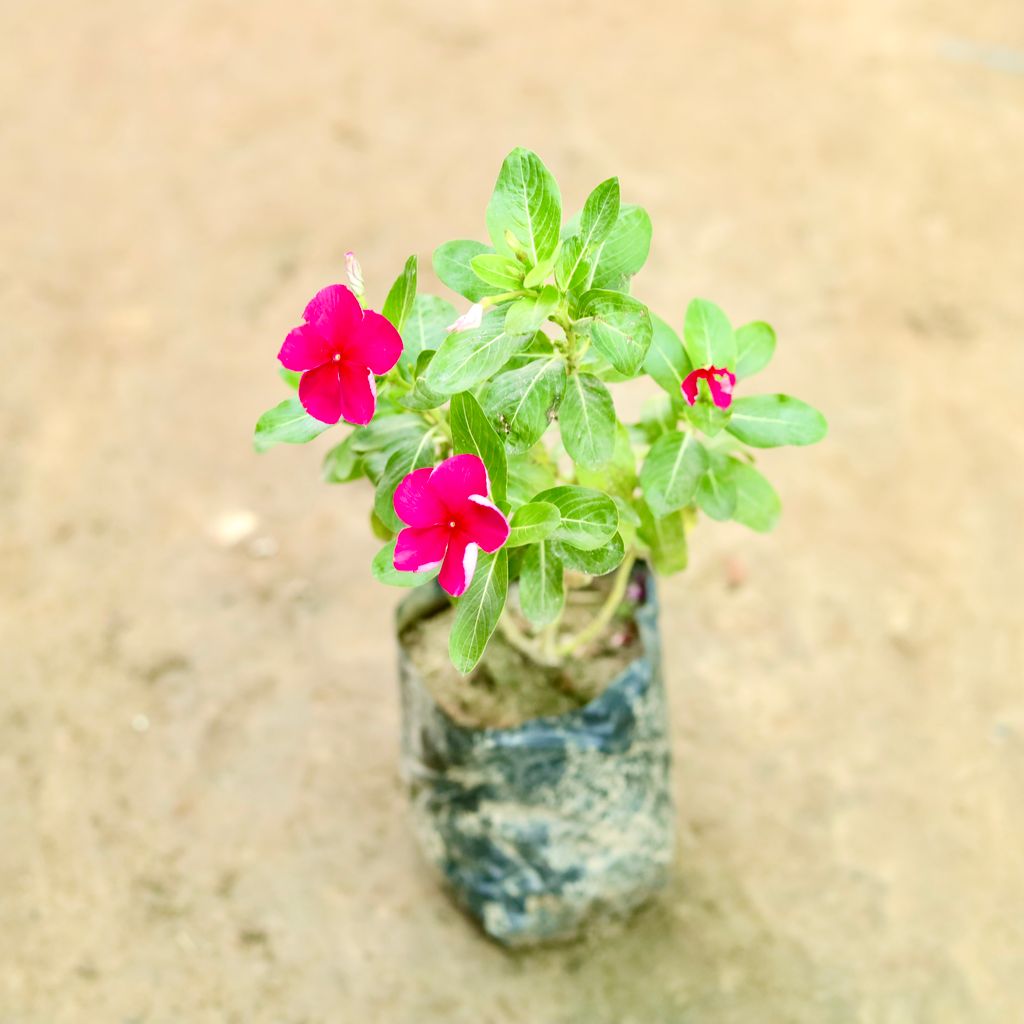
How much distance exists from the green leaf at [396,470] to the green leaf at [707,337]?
359 millimetres

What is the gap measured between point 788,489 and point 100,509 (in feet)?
5.48

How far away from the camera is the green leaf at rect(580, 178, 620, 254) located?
122 centimetres

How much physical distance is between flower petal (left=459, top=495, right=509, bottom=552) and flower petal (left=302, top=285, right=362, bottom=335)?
0.21 meters

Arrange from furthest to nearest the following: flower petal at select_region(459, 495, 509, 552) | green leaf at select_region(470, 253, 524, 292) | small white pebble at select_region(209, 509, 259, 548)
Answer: small white pebble at select_region(209, 509, 259, 548) → green leaf at select_region(470, 253, 524, 292) → flower petal at select_region(459, 495, 509, 552)

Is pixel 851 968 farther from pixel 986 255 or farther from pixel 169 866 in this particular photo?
pixel 986 255

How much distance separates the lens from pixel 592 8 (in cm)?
397

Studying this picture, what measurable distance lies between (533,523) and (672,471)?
26 centimetres

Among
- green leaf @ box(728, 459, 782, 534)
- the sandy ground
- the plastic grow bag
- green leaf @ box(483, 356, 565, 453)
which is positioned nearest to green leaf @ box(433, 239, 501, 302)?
green leaf @ box(483, 356, 565, 453)

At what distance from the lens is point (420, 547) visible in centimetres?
113

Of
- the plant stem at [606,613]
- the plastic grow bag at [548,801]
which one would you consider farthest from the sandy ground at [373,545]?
the plant stem at [606,613]

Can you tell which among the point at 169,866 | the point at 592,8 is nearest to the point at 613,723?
the point at 169,866

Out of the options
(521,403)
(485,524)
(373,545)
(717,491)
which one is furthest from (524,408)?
(373,545)

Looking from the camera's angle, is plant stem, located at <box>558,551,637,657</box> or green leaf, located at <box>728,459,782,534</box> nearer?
green leaf, located at <box>728,459,782,534</box>

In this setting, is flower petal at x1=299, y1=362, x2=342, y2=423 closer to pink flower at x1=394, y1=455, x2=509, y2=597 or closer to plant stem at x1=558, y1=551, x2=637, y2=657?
pink flower at x1=394, y1=455, x2=509, y2=597
